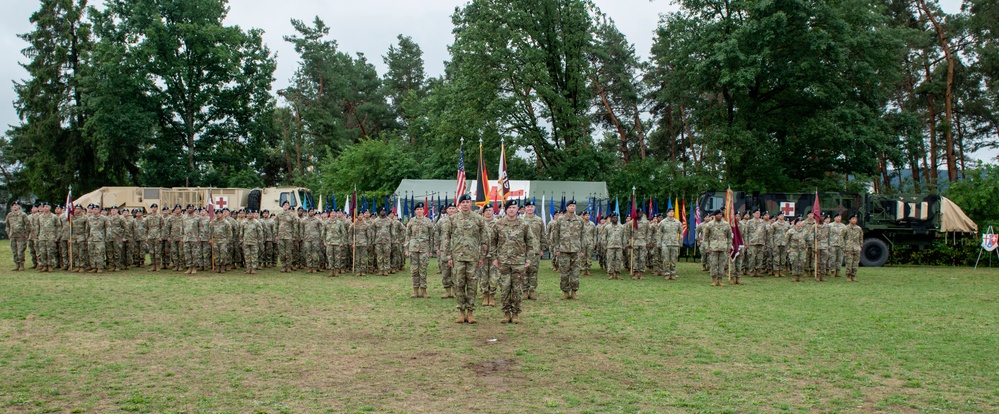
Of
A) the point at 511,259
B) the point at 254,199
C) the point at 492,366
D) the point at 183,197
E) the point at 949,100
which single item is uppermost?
the point at 949,100

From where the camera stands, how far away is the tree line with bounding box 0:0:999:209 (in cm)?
3341

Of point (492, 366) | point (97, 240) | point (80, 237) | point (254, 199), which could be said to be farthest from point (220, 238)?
point (254, 199)

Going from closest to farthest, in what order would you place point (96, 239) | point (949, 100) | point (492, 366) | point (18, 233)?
1. point (492, 366)
2. point (96, 239)
3. point (18, 233)
4. point (949, 100)

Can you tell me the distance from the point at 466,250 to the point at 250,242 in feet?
Result: 34.7

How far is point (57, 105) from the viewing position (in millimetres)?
44469

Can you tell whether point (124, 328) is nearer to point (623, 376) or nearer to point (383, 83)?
point (623, 376)

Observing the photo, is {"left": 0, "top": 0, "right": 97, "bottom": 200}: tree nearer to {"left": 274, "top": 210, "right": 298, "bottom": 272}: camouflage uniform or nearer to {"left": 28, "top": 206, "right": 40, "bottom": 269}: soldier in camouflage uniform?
{"left": 28, "top": 206, "right": 40, "bottom": 269}: soldier in camouflage uniform

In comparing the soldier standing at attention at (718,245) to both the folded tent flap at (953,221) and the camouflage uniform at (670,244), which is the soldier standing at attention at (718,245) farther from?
the folded tent flap at (953,221)

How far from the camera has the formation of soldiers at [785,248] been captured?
17.8m

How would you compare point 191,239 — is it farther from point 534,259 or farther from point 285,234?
point 534,259

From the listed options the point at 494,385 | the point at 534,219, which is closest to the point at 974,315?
the point at 534,219

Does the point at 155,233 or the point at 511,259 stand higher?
the point at 155,233

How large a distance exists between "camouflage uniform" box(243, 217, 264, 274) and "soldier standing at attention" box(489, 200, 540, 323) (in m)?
10.5

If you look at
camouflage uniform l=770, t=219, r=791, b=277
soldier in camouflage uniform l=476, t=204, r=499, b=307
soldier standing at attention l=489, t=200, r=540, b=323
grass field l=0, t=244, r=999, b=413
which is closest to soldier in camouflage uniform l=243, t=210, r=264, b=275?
grass field l=0, t=244, r=999, b=413
